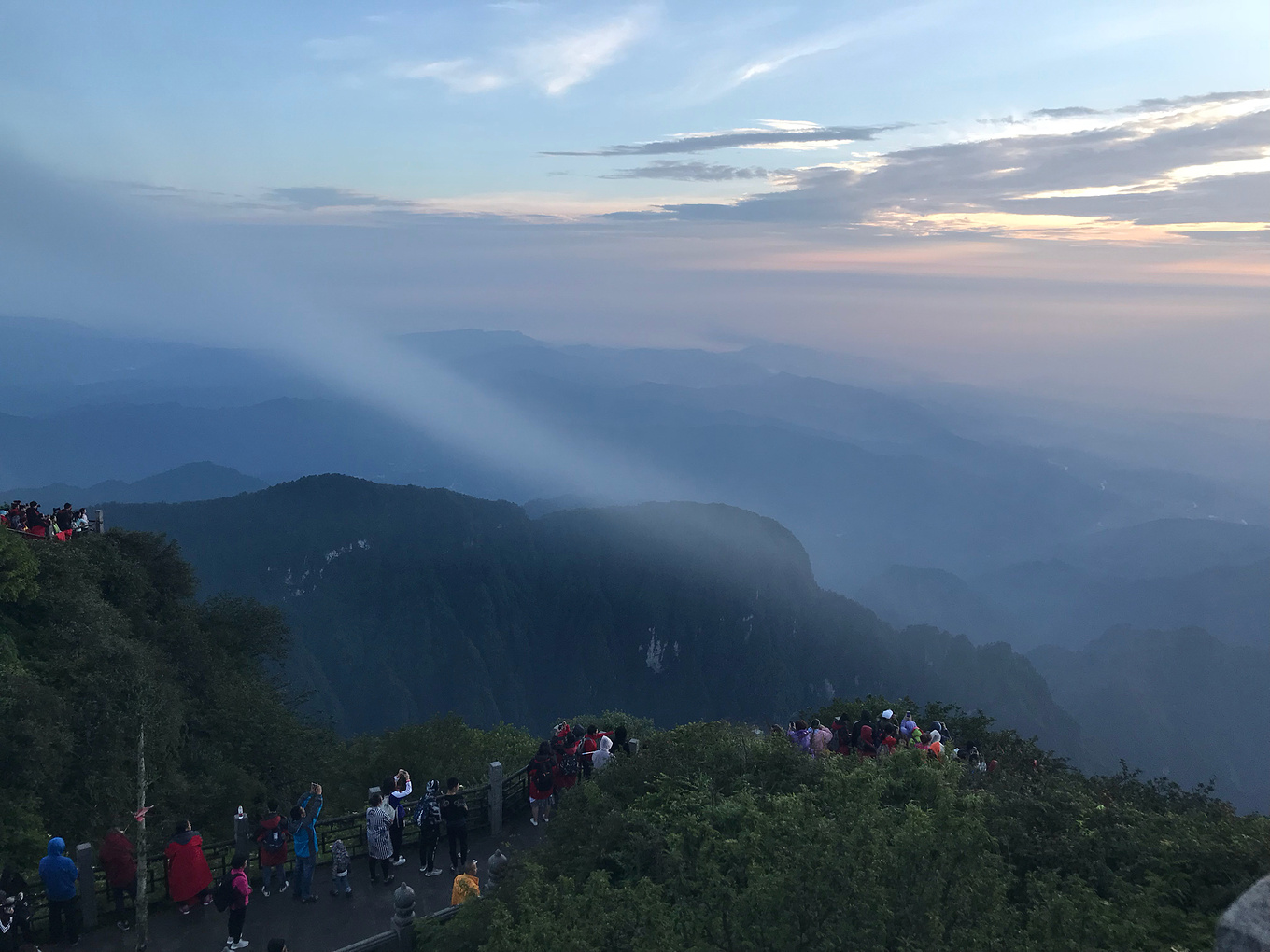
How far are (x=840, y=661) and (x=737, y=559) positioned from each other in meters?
40.6

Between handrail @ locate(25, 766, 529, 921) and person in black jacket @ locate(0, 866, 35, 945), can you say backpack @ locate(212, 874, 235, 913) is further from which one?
person in black jacket @ locate(0, 866, 35, 945)

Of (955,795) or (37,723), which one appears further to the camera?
(37,723)

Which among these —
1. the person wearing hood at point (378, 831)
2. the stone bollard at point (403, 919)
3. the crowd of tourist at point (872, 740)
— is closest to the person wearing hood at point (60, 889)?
the person wearing hood at point (378, 831)

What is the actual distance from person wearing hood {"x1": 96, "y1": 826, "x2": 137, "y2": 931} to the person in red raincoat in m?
0.59

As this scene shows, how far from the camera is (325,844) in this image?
1512 cm

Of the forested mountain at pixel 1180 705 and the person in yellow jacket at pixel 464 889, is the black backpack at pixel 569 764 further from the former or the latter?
the forested mountain at pixel 1180 705

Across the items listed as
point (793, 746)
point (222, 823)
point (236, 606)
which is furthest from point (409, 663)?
point (793, 746)

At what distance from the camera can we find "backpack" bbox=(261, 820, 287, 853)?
13.0 metres

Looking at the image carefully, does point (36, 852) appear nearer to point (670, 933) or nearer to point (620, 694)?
point (670, 933)

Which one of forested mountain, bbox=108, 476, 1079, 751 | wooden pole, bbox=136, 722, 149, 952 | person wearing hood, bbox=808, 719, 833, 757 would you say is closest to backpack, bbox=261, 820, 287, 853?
wooden pole, bbox=136, 722, 149, 952

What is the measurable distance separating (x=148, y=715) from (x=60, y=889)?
2980mm

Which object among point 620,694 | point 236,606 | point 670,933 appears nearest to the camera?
point 670,933

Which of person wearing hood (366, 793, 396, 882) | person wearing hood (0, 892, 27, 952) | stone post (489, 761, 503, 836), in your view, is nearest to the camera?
person wearing hood (0, 892, 27, 952)

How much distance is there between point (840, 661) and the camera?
168000mm
